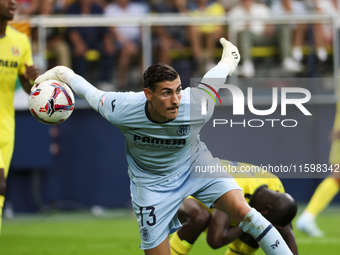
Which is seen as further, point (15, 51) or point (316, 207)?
point (316, 207)

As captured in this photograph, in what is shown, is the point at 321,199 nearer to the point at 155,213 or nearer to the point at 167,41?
the point at 155,213

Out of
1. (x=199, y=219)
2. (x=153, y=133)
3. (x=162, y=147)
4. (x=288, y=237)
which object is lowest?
(x=288, y=237)

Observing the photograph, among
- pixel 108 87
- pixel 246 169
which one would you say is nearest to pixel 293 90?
pixel 108 87

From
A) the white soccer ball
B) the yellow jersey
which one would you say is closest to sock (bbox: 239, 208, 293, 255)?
the white soccer ball

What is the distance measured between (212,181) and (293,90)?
6523 millimetres

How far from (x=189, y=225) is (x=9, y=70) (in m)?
2.64

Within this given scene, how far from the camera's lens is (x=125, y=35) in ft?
34.7

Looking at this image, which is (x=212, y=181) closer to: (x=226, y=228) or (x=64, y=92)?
(x=226, y=228)

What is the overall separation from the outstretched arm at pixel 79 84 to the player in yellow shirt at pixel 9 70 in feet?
2.89

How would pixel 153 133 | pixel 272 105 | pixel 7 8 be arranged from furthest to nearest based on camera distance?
pixel 272 105, pixel 7 8, pixel 153 133

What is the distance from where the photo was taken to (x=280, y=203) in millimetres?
4883

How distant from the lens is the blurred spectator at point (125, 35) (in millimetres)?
10531

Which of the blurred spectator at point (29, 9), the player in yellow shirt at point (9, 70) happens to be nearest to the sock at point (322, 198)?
the player in yellow shirt at point (9, 70)

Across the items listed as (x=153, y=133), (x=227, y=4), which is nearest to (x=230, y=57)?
(x=153, y=133)
